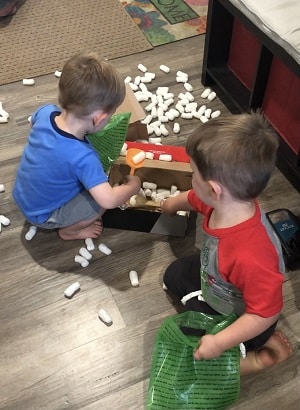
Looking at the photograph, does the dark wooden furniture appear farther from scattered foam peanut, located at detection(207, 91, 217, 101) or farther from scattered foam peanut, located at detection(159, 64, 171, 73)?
scattered foam peanut, located at detection(159, 64, 171, 73)

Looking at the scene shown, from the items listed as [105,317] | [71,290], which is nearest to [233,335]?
[105,317]

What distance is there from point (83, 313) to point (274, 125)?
943 mm

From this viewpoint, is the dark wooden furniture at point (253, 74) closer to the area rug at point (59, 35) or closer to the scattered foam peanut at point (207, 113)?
the scattered foam peanut at point (207, 113)

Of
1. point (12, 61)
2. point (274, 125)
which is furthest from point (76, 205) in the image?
point (12, 61)

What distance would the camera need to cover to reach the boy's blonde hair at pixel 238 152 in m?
0.92

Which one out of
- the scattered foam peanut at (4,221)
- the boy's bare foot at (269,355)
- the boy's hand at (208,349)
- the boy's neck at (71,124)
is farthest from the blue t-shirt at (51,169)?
the boy's bare foot at (269,355)

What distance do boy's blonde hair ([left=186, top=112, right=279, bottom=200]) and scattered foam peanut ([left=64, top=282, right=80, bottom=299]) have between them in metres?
0.63

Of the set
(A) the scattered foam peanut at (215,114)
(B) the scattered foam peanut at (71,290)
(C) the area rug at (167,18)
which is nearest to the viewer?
(B) the scattered foam peanut at (71,290)

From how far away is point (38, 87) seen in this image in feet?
6.63

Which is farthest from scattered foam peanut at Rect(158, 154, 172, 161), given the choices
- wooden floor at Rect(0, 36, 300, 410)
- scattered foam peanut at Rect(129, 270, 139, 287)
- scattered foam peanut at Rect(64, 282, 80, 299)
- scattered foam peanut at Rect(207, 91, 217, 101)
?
scattered foam peanut at Rect(207, 91, 217, 101)

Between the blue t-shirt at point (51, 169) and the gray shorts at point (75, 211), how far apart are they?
0.05 feet

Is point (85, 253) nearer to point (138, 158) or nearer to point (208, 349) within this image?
point (138, 158)

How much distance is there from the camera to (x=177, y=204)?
1331 mm

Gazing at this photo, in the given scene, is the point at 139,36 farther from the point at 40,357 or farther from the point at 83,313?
the point at 40,357
